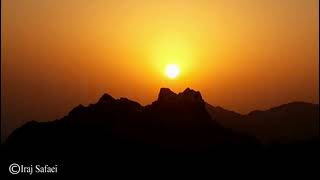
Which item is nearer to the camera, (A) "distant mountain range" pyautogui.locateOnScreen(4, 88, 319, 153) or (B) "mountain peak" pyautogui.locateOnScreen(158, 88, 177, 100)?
(A) "distant mountain range" pyautogui.locateOnScreen(4, 88, 319, 153)

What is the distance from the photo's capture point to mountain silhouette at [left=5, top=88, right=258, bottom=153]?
154250 mm

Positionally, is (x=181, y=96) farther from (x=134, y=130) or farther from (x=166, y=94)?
(x=134, y=130)

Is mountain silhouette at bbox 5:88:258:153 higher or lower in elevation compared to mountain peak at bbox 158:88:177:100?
lower

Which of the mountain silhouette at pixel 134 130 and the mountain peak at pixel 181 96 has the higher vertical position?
the mountain peak at pixel 181 96

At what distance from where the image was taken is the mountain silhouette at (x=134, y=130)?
15425cm

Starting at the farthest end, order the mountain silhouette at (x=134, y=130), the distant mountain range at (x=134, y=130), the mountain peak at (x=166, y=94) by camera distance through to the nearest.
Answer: the mountain peak at (x=166, y=94) < the distant mountain range at (x=134, y=130) < the mountain silhouette at (x=134, y=130)

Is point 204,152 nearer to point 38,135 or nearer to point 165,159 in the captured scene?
point 165,159

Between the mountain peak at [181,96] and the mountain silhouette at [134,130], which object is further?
the mountain peak at [181,96]

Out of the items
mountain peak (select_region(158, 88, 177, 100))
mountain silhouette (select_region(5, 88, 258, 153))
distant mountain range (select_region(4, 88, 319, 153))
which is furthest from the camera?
mountain peak (select_region(158, 88, 177, 100))

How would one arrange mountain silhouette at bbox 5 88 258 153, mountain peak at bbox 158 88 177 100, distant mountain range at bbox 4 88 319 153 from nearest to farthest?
1. mountain silhouette at bbox 5 88 258 153
2. distant mountain range at bbox 4 88 319 153
3. mountain peak at bbox 158 88 177 100

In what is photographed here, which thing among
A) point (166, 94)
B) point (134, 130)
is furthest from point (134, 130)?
point (166, 94)

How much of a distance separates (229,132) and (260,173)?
3505 cm

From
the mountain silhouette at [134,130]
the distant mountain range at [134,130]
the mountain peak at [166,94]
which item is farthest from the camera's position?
the mountain peak at [166,94]

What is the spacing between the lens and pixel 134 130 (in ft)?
534
